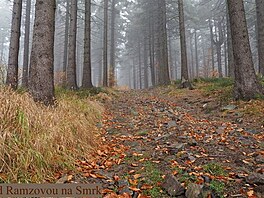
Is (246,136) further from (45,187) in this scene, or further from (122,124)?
(45,187)

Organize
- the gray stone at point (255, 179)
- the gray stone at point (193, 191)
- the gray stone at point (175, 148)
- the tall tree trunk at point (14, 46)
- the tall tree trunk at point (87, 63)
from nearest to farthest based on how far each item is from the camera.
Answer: the gray stone at point (193, 191), the gray stone at point (255, 179), the gray stone at point (175, 148), the tall tree trunk at point (14, 46), the tall tree trunk at point (87, 63)

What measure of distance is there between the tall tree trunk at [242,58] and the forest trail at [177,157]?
98cm

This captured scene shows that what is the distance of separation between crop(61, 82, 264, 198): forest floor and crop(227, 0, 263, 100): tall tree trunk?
0.53m

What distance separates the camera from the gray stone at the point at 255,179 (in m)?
2.55

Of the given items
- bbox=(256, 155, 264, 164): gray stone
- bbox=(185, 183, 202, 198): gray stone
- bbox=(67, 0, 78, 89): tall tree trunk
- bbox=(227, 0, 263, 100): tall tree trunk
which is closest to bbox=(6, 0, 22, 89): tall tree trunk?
bbox=(67, 0, 78, 89): tall tree trunk

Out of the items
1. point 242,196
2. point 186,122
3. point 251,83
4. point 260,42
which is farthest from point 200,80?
point 242,196

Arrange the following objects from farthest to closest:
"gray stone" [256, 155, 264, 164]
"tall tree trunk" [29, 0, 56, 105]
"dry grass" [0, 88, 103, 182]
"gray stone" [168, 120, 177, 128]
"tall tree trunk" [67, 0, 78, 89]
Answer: "tall tree trunk" [67, 0, 78, 89], "gray stone" [168, 120, 177, 128], "tall tree trunk" [29, 0, 56, 105], "gray stone" [256, 155, 264, 164], "dry grass" [0, 88, 103, 182]

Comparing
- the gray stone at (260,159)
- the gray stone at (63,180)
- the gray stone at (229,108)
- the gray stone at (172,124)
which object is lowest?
the gray stone at (63,180)

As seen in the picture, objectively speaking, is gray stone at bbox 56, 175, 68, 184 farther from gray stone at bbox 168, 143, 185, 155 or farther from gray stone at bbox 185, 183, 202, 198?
gray stone at bbox 168, 143, 185, 155

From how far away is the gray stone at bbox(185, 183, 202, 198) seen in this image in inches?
92.2

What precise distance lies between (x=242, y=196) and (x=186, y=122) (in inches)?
123

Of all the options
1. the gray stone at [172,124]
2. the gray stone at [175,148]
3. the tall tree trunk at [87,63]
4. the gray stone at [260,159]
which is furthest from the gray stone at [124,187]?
the tall tree trunk at [87,63]

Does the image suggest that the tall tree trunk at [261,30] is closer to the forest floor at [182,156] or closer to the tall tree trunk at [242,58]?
the tall tree trunk at [242,58]

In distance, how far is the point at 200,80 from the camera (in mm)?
12789
